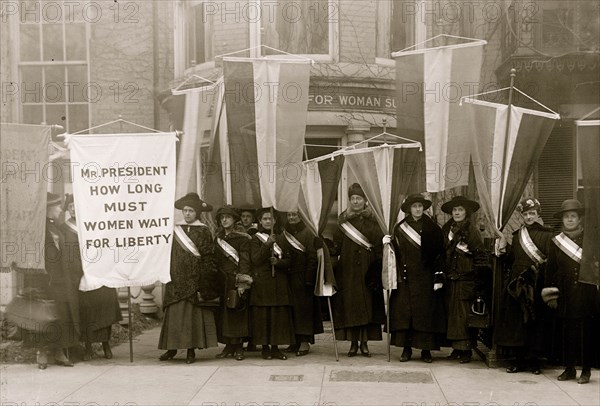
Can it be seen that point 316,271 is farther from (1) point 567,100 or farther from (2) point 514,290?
(1) point 567,100

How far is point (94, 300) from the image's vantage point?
8945 millimetres

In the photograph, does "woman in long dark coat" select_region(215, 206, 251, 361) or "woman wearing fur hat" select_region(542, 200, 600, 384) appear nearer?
"woman wearing fur hat" select_region(542, 200, 600, 384)

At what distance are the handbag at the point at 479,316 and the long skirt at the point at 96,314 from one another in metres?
4.01

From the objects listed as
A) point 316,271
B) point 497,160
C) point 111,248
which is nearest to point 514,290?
point 497,160

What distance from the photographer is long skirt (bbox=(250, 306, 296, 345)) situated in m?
8.93

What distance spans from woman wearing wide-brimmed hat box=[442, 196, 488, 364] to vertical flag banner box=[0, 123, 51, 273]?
4.43 meters

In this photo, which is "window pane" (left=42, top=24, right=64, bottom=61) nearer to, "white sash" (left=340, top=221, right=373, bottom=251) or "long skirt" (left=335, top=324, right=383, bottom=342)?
"white sash" (left=340, top=221, right=373, bottom=251)

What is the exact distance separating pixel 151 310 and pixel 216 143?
4.24 m

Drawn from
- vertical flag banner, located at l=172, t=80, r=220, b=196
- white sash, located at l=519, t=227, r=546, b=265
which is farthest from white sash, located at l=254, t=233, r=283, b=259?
white sash, located at l=519, t=227, r=546, b=265

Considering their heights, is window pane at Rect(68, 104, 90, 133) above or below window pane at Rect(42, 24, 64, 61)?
below

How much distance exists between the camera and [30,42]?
513 inches

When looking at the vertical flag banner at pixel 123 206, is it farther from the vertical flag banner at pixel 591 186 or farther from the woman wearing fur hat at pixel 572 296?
the vertical flag banner at pixel 591 186

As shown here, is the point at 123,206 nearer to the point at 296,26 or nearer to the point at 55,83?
the point at 296,26

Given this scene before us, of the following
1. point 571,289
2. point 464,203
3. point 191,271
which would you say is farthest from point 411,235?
point 191,271
